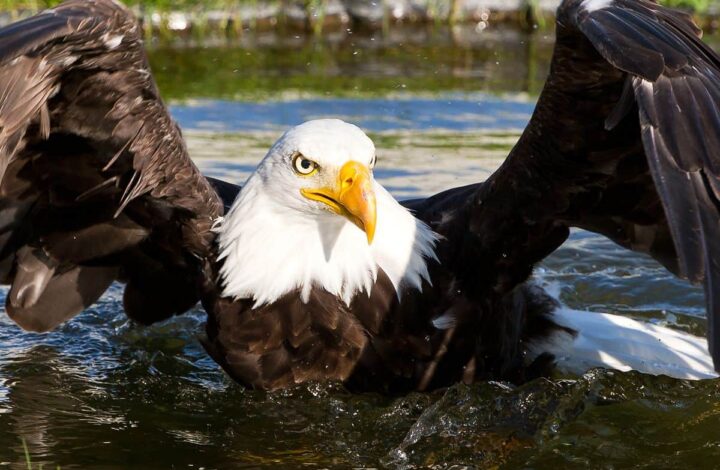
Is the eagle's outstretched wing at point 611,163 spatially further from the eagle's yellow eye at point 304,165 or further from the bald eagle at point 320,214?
the eagle's yellow eye at point 304,165

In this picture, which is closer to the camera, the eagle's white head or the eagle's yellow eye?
the eagle's yellow eye

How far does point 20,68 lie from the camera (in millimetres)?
4621

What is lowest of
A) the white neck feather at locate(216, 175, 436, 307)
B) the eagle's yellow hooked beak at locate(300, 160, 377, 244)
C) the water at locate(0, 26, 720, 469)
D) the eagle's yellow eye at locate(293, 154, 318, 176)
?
the water at locate(0, 26, 720, 469)

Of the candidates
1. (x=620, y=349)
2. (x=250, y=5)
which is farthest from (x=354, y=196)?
(x=250, y=5)

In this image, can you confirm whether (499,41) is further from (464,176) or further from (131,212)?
(131,212)

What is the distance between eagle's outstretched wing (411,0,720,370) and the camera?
4.07 metres

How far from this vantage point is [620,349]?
617 cm

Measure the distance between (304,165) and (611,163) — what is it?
117 cm

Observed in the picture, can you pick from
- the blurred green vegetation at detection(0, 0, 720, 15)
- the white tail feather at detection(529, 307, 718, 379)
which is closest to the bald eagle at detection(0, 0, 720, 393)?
the white tail feather at detection(529, 307, 718, 379)

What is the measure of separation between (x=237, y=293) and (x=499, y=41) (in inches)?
338

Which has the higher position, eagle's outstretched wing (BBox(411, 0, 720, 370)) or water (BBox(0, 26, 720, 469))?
eagle's outstretched wing (BBox(411, 0, 720, 370))

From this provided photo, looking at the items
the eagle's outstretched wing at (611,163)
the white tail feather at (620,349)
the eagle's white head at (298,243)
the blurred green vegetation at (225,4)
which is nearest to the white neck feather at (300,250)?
the eagle's white head at (298,243)

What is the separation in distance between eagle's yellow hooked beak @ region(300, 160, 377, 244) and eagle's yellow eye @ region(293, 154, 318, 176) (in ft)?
0.23

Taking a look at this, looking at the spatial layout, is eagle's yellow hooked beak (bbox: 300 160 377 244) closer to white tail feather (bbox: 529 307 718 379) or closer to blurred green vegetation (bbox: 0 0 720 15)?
white tail feather (bbox: 529 307 718 379)
